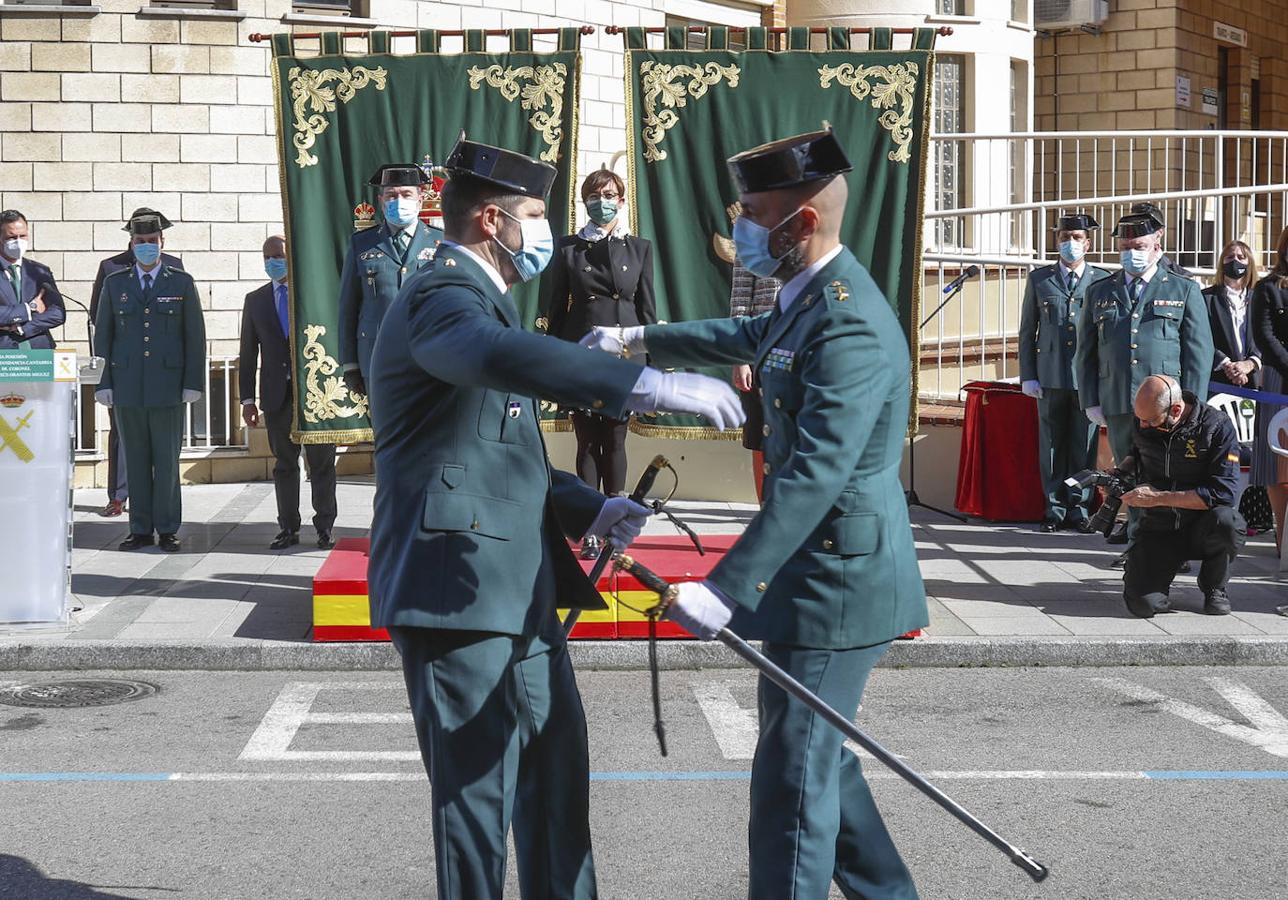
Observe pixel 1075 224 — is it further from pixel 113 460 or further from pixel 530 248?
pixel 530 248

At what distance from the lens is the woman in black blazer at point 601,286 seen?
1034 centimetres

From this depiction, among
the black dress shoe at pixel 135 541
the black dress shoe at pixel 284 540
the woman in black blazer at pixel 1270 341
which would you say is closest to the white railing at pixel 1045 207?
the woman in black blazer at pixel 1270 341

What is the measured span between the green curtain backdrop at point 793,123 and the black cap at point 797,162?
267 inches

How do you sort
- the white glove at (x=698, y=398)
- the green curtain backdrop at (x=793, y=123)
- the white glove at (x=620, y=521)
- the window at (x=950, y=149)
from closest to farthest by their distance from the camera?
the white glove at (x=698, y=398)
the white glove at (x=620, y=521)
the green curtain backdrop at (x=793, y=123)
the window at (x=950, y=149)

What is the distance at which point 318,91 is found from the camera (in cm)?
1045

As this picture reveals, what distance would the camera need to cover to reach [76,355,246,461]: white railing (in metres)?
14.2

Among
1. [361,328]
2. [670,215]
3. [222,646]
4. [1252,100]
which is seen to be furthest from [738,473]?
[1252,100]

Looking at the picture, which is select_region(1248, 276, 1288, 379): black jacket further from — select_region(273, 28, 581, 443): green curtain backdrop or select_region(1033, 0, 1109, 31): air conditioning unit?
select_region(1033, 0, 1109, 31): air conditioning unit

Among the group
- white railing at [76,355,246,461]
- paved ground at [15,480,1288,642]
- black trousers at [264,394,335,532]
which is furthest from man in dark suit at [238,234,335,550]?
white railing at [76,355,246,461]

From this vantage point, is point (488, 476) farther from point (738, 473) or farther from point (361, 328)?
point (738, 473)

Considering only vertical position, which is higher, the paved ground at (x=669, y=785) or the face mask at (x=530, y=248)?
the face mask at (x=530, y=248)

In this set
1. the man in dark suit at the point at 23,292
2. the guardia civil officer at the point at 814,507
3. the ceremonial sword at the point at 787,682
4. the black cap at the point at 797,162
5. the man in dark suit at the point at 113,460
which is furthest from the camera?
the man in dark suit at the point at 113,460

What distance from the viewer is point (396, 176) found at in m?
9.26

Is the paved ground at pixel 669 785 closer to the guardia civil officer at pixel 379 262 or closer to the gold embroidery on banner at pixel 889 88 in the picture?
the guardia civil officer at pixel 379 262
